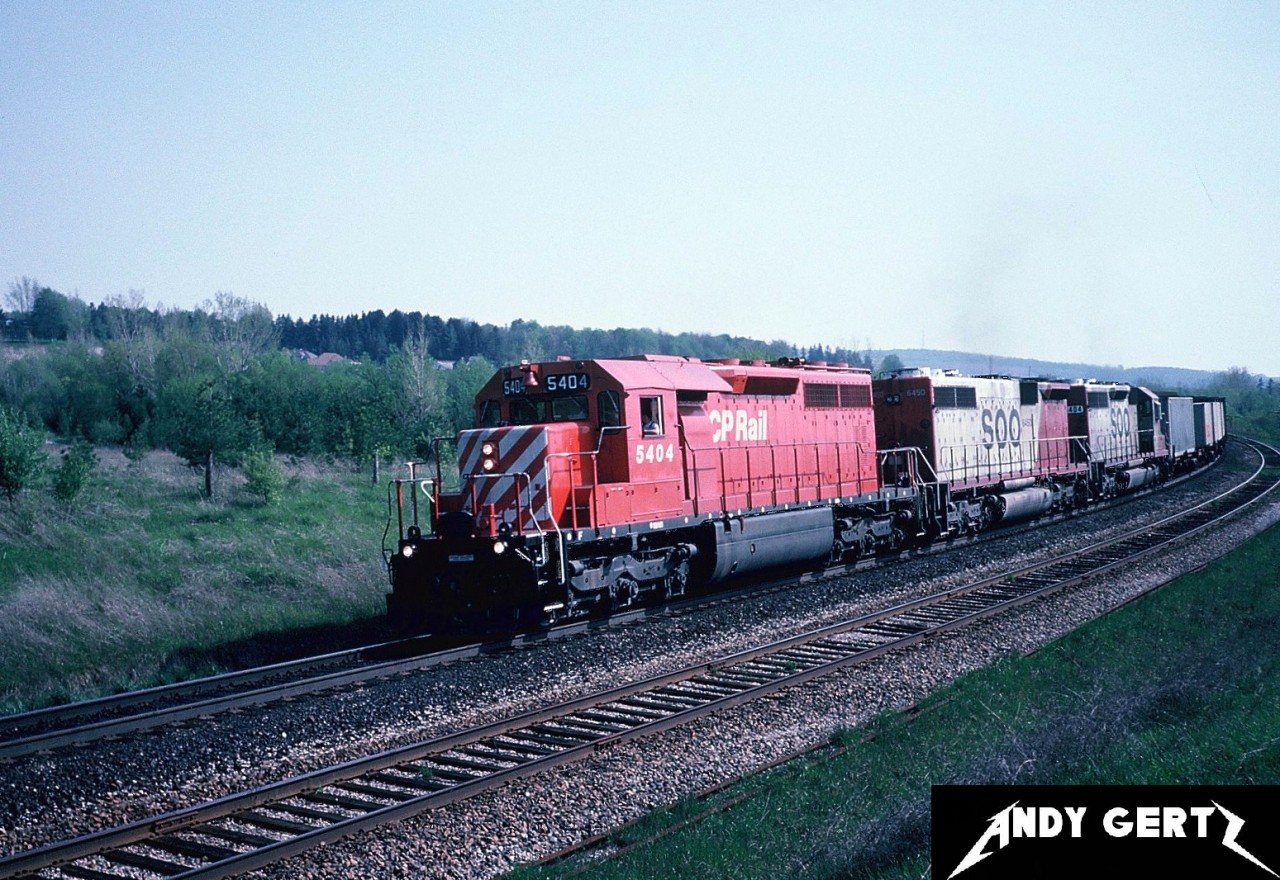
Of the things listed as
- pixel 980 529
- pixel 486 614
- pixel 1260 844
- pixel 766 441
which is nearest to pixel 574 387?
pixel 486 614

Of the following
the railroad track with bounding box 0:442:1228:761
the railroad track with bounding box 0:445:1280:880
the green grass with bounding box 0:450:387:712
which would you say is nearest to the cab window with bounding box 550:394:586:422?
the railroad track with bounding box 0:442:1228:761

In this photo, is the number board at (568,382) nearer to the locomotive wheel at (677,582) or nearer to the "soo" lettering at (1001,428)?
the locomotive wheel at (677,582)

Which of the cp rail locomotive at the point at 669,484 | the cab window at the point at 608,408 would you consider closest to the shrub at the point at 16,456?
the cp rail locomotive at the point at 669,484

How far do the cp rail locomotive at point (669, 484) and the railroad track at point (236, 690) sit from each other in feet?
1.67

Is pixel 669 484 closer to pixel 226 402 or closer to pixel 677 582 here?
pixel 677 582

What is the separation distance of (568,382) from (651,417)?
1.31 meters

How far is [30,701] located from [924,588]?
12.9m

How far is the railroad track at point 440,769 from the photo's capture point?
22.3 ft

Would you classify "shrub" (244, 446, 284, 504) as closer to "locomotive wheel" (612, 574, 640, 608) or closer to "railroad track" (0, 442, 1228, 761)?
"railroad track" (0, 442, 1228, 761)

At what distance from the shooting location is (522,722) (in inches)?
376

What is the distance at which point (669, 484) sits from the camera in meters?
15.3

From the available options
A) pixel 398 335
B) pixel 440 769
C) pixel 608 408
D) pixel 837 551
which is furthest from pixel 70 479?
pixel 398 335

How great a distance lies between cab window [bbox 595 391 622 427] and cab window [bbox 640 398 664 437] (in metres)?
0.46

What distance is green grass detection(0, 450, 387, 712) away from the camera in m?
13.3
